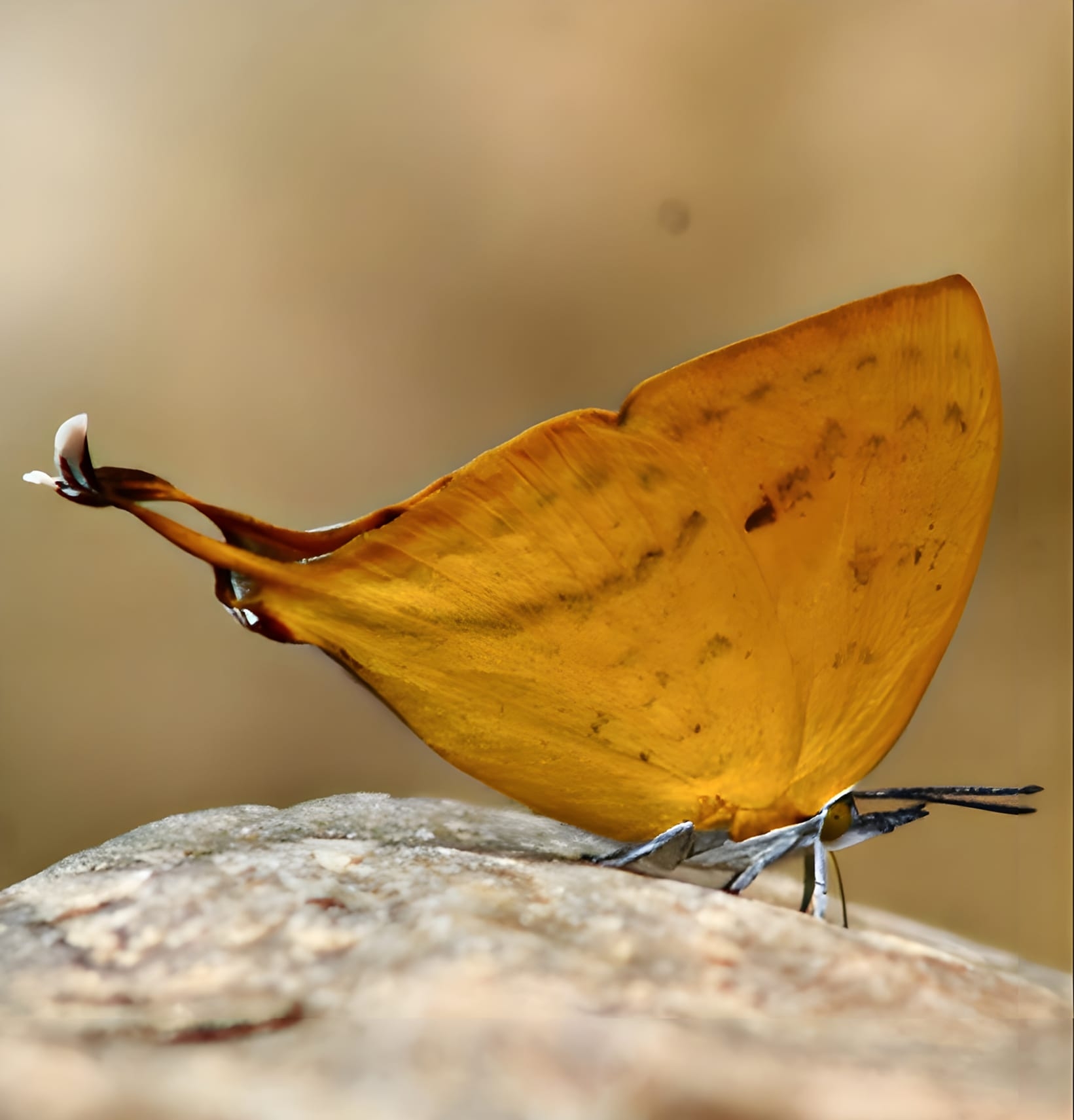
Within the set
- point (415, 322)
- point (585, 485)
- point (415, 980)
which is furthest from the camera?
point (415, 322)

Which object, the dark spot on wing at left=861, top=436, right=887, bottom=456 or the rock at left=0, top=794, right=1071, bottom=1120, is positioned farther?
the dark spot on wing at left=861, top=436, right=887, bottom=456

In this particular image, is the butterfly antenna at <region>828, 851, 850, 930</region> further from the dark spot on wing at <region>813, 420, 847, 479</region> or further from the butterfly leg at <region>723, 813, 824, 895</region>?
the dark spot on wing at <region>813, 420, 847, 479</region>

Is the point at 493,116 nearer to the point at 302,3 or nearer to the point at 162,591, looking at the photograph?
the point at 302,3

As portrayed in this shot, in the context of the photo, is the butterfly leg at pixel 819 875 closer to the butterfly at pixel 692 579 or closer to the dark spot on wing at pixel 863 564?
the butterfly at pixel 692 579

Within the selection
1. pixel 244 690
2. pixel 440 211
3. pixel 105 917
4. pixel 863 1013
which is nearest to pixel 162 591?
pixel 244 690

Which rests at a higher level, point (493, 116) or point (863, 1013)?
point (493, 116)

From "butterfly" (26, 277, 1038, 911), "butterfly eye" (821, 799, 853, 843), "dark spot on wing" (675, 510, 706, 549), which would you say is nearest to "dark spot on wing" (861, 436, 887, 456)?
"butterfly" (26, 277, 1038, 911)

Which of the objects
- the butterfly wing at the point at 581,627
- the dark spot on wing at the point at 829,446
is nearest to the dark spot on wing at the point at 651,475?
the butterfly wing at the point at 581,627
